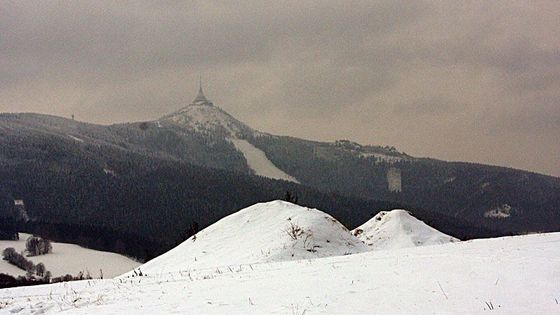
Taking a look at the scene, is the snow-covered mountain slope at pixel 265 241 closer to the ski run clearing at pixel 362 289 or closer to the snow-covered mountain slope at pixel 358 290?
the ski run clearing at pixel 362 289

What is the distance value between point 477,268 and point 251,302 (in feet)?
21.4

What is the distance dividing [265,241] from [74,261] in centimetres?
11508

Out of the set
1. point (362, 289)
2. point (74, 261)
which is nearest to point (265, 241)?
point (362, 289)

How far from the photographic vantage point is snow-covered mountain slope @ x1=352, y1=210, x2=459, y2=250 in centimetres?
4410

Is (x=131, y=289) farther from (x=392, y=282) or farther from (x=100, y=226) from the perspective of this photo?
(x=100, y=226)

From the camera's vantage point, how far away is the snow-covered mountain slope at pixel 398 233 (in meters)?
44.1

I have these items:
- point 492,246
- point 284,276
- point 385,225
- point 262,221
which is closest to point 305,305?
point 284,276

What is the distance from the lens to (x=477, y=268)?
49.0 ft

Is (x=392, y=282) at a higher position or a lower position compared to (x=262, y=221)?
lower

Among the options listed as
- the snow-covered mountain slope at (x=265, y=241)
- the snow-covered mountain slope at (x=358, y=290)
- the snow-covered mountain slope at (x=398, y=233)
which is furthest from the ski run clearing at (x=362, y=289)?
the snow-covered mountain slope at (x=398, y=233)

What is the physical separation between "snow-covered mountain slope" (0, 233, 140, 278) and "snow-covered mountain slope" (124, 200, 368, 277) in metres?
86.0

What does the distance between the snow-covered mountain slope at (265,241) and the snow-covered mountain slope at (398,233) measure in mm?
11914

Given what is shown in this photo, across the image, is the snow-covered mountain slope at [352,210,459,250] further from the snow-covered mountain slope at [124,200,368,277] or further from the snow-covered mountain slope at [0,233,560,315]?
the snow-covered mountain slope at [0,233,560,315]

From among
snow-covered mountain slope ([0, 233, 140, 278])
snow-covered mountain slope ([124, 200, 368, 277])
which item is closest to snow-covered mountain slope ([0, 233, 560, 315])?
snow-covered mountain slope ([124, 200, 368, 277])
